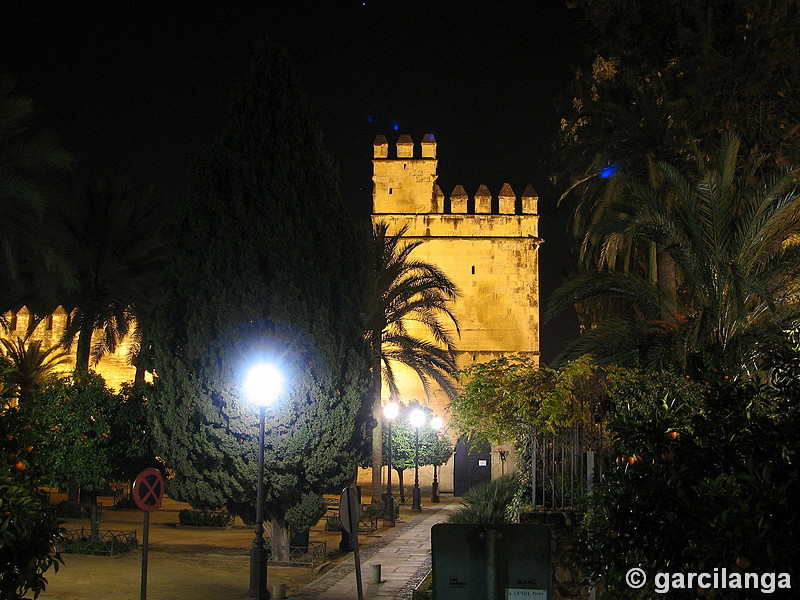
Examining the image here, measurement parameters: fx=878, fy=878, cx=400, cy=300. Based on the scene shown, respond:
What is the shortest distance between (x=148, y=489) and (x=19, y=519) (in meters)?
3.69

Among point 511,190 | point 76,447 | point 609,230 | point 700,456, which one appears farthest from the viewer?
point 511,190

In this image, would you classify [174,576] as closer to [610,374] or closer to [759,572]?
[610,374]

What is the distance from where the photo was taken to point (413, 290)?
20875 millimetres

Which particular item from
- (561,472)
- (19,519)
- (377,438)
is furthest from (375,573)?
(377,438)

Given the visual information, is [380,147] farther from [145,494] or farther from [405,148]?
[145,494]

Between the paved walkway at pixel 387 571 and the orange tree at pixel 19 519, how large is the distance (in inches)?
157

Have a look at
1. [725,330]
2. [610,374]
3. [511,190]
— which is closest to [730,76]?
[725,330]

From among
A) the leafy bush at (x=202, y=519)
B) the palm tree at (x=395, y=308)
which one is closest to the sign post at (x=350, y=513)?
the palm tree at (x=395, y=308)

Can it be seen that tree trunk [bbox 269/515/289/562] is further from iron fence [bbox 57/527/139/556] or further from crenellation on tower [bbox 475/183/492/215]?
crenellation on tower [bbox 475/183/492/215]

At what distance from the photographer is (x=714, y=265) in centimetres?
1134

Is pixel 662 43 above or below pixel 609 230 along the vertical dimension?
above

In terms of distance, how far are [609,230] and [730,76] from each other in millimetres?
3771

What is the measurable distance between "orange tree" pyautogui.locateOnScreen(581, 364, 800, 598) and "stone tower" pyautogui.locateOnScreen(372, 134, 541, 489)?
1154 inches

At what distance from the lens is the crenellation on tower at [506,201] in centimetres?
3406
